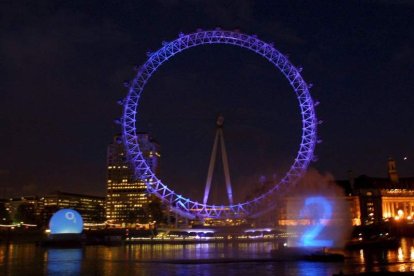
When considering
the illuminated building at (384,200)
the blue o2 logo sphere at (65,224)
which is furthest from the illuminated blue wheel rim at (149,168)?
the illuminated building at (384,200)

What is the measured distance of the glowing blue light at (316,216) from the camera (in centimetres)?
4416

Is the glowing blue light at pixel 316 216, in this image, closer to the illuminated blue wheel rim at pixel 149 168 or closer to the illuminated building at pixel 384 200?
the illuminated blue wheel rim at pixel 149 168

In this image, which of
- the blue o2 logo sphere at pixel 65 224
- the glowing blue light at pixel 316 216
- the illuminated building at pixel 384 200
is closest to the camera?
the glowing blue light at pixel 316 216

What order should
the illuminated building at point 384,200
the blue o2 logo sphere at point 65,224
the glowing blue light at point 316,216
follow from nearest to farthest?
the glowing blue light at point 316,216 → the blue o2 logo sphere at point 65,224 → the illuminated building at point 384,200

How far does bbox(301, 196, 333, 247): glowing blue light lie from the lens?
1738 inches

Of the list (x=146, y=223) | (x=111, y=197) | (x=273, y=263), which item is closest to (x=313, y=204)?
(x=273, y=263)

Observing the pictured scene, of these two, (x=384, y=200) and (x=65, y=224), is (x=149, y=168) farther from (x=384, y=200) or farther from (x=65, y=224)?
(x=384, y=200)

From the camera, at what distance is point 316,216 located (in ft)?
158

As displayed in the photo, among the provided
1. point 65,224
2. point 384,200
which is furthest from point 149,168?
point 384,200

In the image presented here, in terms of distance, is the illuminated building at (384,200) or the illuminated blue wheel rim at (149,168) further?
the illuminated building at (384,200)

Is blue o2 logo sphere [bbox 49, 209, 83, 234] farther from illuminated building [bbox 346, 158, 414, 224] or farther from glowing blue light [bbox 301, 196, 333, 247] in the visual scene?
illuminated building [bbox 346, 158, 414, 224]

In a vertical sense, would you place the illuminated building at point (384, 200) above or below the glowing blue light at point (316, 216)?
above

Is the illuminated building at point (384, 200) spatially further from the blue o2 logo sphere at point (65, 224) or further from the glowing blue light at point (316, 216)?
the blue o2 logo sphere at point (65, 224)

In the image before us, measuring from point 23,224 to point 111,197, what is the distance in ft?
250
